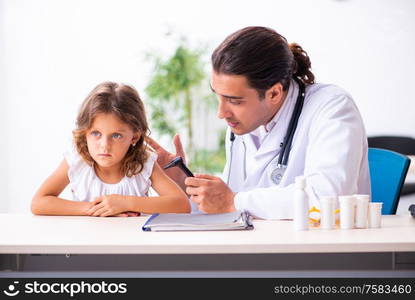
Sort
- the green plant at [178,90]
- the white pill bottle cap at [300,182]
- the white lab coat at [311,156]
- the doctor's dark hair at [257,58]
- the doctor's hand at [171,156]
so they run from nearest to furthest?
the white pill bottle cap at [300,182]
the white lab coat at [311,156]
the doctor's dark hair at [257,58]
the doctor's hand at [171,156]
the green plant at [178,90]

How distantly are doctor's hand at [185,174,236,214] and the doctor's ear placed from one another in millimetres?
439

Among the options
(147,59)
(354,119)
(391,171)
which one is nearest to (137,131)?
(354,119)

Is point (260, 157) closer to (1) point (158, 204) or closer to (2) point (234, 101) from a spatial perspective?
(2) point (234, 101)

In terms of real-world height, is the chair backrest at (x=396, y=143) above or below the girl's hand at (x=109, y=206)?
below

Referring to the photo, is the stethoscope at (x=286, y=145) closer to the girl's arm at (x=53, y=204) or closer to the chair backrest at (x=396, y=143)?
the girl's arm at (x=53, y=204)

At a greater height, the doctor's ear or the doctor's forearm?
the doctor's ear

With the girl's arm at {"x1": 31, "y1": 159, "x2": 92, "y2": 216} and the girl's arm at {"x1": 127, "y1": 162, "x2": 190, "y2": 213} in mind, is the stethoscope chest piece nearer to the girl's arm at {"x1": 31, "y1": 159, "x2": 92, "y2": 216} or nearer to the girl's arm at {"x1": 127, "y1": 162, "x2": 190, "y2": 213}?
the girl's arm at {"x1": 127, "y1": 162, "x2": 190, "y2": 213}

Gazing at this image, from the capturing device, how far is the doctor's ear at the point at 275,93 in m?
2.33

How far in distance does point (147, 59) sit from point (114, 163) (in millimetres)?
3845

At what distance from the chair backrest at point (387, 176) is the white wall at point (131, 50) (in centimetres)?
353

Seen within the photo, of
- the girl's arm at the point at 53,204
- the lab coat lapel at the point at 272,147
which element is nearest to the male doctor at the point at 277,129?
the lab coat lapel at the point at 272,147

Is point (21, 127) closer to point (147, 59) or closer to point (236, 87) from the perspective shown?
point (147, 59)

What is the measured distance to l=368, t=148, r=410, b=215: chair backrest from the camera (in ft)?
7.59

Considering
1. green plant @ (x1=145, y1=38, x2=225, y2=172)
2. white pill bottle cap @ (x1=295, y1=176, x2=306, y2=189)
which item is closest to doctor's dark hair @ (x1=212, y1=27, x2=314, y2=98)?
white pill bottle cap @ (x1=295, y1=176, x2=306, y2=189)
